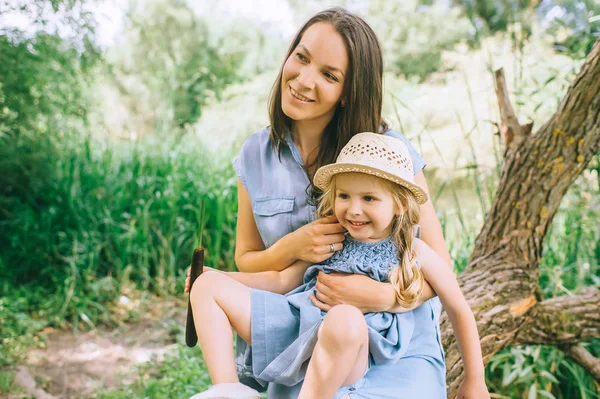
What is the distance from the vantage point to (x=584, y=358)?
8.26ft

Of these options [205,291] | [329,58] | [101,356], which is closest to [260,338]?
[205,291]

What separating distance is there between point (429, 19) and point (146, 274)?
891 cm

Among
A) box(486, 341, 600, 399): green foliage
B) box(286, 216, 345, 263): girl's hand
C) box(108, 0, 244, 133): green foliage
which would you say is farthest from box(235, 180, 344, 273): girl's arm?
box(108, 0, 244, 133): green foliage

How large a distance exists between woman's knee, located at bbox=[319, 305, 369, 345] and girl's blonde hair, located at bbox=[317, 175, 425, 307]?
0.72ft

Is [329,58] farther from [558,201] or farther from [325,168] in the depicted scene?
[558,201]

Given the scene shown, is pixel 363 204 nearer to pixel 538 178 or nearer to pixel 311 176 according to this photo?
pixel 311 176

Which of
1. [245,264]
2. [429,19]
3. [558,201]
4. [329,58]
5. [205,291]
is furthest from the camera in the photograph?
[429,19]

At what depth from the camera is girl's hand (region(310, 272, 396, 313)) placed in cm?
158

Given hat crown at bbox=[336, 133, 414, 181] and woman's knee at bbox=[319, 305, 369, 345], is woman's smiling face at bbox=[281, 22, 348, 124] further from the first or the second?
woman's knee at bbox=[319, 305, 369, 345]

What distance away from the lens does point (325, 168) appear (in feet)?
5.24

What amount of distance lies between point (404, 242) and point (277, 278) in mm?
403

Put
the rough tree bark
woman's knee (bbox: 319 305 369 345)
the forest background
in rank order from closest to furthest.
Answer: woman's knee (bbox: 319 305 369 345) → the rough tree bark → the forest background

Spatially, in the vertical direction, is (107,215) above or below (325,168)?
below

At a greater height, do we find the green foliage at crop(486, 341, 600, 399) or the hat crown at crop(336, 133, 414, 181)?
the hat crown at crop(336, 133, 414, 181)
